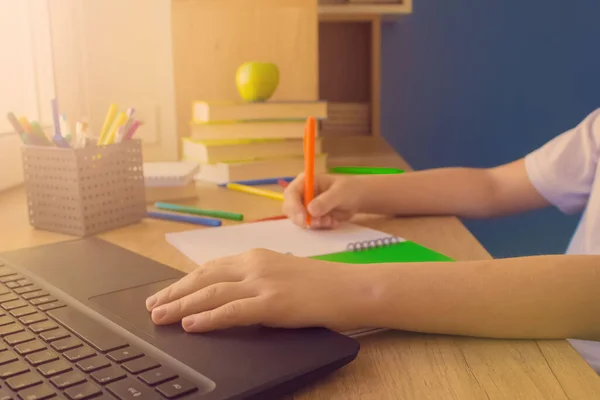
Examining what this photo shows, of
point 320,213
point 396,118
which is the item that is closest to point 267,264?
point 320,213

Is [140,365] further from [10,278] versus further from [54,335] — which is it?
[10,278]

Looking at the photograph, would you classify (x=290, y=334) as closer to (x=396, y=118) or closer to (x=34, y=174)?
(x=34, y=174)

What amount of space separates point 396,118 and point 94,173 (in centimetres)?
122

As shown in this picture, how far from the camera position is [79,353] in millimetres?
332

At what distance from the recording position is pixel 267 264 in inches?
16.6

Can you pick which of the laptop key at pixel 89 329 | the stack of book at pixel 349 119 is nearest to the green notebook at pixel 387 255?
the laptop key at pixel 89 329

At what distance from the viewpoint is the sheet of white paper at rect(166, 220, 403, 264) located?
584 mm

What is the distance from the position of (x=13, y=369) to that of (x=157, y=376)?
0.26 ft

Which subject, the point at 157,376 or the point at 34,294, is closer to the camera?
the point at 157,376

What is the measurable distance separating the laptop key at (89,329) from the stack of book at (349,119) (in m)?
1.26

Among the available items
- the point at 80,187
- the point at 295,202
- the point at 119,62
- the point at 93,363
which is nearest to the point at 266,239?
the point at 295,202

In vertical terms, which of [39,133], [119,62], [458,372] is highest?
[119,62]

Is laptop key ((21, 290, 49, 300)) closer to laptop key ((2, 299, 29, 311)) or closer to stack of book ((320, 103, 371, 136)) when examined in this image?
laptop key ((2, 299, 29, 311))

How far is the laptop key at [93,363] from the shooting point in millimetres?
313
